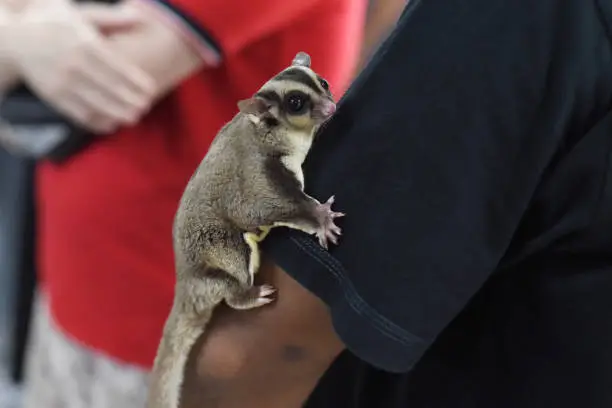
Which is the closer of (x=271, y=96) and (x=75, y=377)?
(x=271, y=96)

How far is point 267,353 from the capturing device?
58 centimetres

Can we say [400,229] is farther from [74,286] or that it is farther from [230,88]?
[74,286]

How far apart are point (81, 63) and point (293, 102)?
46 cm

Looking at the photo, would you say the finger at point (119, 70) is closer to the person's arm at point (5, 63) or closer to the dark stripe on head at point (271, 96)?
the person's arm at point (5, 63)

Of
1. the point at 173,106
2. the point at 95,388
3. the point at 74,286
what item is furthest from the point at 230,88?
the point at 95,388

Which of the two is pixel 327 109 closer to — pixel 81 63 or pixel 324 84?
pixel 324 84

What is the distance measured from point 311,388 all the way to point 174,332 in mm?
115

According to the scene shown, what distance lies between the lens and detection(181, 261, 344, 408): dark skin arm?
1.82 ft

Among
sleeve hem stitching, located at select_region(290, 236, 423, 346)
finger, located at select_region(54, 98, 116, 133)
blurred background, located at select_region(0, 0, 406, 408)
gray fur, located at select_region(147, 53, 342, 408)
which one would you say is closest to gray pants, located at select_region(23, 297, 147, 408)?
blurred background, located at select_region(0, 0, 406, 408)

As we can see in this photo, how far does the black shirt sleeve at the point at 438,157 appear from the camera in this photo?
1.57ft

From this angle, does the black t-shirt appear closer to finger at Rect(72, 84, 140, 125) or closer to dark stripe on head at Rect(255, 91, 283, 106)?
dark stripe on head at Rect(255, 91, 283, 106)

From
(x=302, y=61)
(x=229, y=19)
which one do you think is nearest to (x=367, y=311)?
(x=302, y=61)

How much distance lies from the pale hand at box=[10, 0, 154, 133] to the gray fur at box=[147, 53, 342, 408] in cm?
33

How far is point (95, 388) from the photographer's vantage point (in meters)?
1.01
